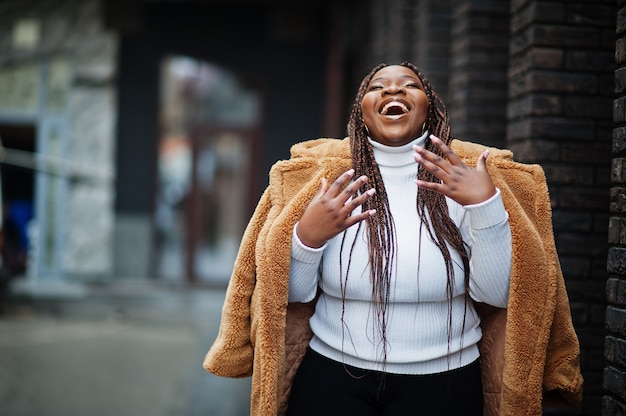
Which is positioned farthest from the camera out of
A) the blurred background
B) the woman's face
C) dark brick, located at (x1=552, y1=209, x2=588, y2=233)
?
the blurred background

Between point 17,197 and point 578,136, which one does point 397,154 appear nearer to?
point 578,136

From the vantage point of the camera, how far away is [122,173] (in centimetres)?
1037

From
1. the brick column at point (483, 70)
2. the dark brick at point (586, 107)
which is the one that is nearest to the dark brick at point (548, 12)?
the dark brick at point (586, 107)

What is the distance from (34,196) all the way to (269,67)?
3.91 m

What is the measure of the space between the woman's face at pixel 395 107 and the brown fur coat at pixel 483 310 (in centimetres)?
16

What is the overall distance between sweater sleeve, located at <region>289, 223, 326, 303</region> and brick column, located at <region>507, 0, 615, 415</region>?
1.52 metres

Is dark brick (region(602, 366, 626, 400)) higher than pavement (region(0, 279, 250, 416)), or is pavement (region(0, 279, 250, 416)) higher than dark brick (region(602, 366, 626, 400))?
dark brick (region(602, 366, 626, 400))

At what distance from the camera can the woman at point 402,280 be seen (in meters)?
2.11

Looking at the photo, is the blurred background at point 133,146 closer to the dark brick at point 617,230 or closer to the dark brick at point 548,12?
the dark brick at point 548,12

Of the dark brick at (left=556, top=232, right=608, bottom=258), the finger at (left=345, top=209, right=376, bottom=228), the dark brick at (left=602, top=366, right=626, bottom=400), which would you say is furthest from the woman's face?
the dark brick at (left=556, top=232, right=608, bottom=258)

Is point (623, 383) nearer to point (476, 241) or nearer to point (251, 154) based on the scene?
point (476, 241)

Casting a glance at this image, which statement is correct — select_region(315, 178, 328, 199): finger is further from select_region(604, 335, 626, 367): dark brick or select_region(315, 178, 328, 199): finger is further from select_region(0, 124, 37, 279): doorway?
select_region(0, 124, 37, 279): doorway

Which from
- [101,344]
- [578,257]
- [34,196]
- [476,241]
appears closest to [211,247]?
[34,196]

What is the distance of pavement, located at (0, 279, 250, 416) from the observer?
5.32m
